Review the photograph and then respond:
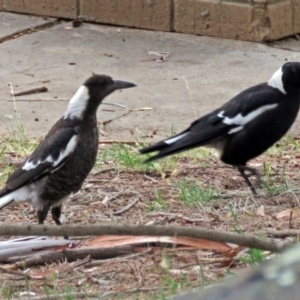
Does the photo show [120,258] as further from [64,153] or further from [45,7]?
[45,7]

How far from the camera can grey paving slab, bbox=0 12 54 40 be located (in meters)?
8.18

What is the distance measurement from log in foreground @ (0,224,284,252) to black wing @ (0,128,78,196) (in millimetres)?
1525

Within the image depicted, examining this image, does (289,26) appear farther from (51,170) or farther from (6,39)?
(51,170)

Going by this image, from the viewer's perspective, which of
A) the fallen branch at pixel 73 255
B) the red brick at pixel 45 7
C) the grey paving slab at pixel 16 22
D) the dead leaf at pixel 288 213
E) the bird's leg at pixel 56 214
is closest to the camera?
the fallen branch at pixel 73 255

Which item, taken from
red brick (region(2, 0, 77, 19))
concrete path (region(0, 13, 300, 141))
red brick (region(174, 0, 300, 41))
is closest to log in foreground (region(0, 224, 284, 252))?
concrete path (region(0, 13, 300, 141))

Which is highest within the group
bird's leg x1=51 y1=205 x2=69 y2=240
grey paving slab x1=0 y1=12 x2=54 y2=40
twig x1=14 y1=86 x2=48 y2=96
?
bird's leg x1=51 y1=205 x2=69 y2=240

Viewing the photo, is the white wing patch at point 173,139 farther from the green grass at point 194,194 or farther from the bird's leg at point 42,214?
the bird's leg at point 42,214

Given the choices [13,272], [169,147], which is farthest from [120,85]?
[13,272]

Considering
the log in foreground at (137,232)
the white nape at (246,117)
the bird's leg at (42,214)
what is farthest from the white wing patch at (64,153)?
the log in foreground at (137,232)

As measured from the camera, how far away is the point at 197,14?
25.9ft

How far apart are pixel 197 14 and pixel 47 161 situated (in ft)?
14.3

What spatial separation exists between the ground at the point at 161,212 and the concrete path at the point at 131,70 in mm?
750

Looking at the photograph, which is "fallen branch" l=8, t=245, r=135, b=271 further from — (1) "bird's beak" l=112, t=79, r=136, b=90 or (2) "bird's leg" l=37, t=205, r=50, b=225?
(1) "bird's beak" l=112, t=79, r=136, b=90

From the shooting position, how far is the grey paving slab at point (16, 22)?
8181 millimetres
